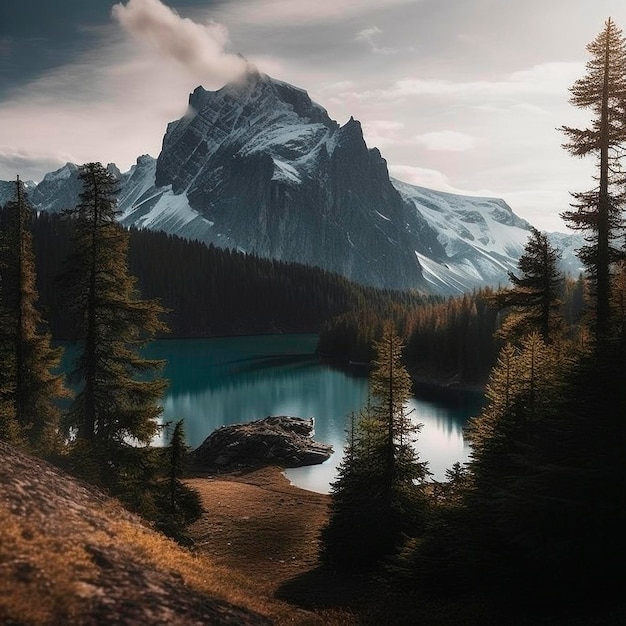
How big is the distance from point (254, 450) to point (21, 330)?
1216 inches

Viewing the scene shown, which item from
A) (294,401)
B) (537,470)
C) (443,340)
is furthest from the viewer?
(443,340)

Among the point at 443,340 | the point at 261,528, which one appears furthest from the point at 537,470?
the point at 443,340

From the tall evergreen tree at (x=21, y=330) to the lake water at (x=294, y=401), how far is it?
1263cm

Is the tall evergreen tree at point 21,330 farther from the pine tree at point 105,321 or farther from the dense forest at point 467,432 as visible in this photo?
the pine tree at point 105,321

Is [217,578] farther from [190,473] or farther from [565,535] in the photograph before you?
[190,473]

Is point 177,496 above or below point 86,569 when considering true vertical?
below

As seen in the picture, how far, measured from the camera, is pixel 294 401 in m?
90.6

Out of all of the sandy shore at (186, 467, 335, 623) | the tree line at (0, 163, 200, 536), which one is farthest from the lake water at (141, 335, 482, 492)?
the tree line at (0, 163, 200, 536)

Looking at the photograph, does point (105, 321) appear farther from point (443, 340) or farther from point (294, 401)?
point (443, 340)

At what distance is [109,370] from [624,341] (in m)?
22.4

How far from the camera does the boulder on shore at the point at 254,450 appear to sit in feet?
179

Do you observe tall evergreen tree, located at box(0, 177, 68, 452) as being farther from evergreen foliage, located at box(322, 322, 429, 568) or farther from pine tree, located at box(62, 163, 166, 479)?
evergreen foliage, located at box(322, 322, 429, 568)

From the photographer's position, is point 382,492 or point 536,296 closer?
point 382,492

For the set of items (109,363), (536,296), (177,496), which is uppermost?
(536,296)
